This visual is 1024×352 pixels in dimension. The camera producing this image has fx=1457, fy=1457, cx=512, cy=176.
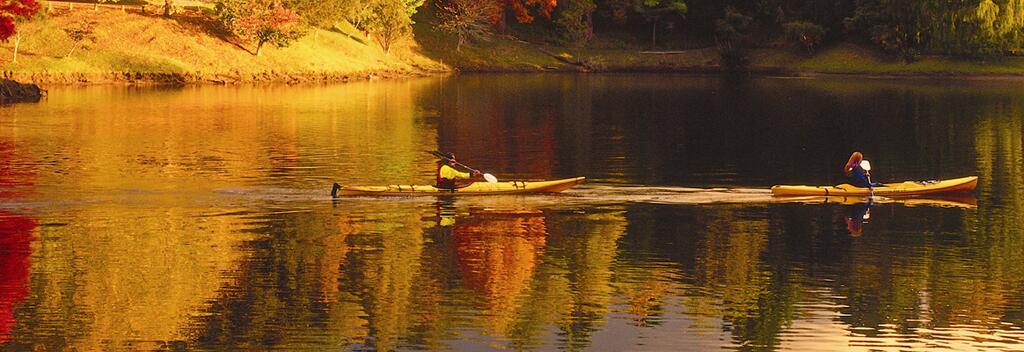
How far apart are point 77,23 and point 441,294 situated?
92767 mm

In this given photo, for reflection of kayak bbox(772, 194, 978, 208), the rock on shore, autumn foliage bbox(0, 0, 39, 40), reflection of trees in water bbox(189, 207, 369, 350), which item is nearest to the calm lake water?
reflection of trees in water bbox(189, 207, 369, 350)

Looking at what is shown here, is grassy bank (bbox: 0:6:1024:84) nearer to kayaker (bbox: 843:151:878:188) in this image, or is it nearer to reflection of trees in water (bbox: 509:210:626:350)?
kayaker (bbox: 843:151:878:188)

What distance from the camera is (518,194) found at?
154 ft

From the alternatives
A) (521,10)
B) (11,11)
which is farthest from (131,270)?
(521,10)

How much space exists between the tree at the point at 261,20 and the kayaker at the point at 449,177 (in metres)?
79.3

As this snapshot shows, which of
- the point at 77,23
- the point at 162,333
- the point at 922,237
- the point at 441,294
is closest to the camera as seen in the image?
the point at 162,333

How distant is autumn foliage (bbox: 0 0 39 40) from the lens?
315ft

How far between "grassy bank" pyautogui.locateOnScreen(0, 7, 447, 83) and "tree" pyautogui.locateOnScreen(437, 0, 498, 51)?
13.8 meters

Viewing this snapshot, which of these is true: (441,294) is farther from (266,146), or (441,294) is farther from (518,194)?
(266,146)

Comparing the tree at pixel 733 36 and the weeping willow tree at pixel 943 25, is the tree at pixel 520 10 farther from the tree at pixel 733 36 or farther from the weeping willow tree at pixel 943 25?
the weeping willow tree at pixel 943 25

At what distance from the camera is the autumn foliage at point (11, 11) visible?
96.1m

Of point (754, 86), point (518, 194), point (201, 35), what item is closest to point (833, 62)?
point (754, 86)

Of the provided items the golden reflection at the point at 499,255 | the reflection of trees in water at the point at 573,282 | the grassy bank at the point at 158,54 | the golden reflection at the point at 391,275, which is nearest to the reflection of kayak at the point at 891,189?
the reflection of trees in water at the point at 573,282

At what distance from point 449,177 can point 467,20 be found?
10454cm
